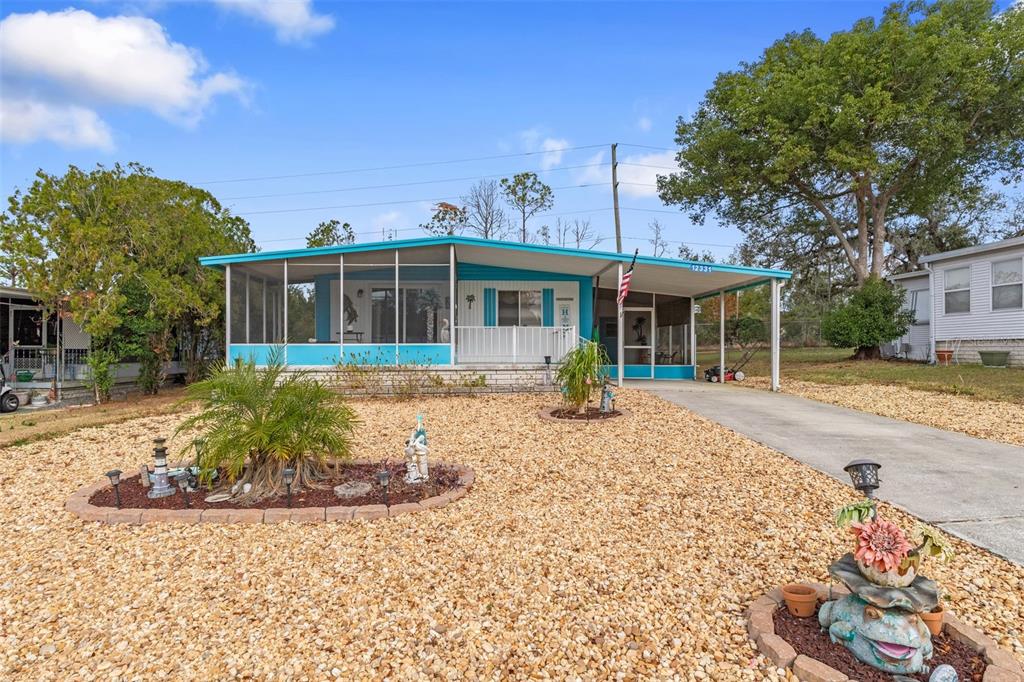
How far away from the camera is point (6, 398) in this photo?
1220 cm

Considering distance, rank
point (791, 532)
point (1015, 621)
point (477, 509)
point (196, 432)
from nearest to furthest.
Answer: point (1015, 621) < point (791, 532) < point (477, 509) < point (196, 432)

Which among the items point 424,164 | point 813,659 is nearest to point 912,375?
point 813,659

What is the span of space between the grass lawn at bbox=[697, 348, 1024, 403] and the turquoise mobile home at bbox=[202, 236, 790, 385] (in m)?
2.96

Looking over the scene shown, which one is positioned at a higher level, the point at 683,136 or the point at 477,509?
the point at 683,136

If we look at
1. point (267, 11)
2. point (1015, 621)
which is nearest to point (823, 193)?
point (267, 11)

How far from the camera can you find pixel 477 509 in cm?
411

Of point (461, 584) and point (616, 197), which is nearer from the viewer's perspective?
point (461, 584)

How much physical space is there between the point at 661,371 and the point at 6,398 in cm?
1646

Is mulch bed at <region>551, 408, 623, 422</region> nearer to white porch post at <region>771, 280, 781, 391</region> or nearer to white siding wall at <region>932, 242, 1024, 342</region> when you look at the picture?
white porch post at <region>771, 280, 781, 391</region>

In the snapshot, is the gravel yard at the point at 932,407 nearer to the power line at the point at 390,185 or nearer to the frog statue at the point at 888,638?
the frog statue at the point at 888,638

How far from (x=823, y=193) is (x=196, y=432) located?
22.2 metres

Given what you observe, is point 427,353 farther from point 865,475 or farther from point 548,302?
point 865,475

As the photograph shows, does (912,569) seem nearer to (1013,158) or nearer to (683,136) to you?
(683,136)

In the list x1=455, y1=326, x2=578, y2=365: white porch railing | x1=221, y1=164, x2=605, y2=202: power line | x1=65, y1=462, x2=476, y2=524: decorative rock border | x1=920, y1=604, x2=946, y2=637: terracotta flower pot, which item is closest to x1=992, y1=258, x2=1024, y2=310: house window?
x1=455, y1=326, x2=578, y2=365: white porch railing
